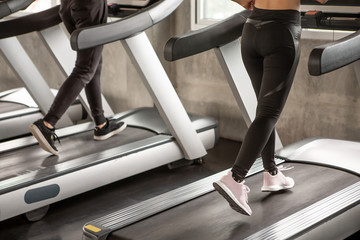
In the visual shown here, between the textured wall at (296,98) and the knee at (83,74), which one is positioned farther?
the textured wall at (296,98)

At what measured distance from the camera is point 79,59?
11.2 ft

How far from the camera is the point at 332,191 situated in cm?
277

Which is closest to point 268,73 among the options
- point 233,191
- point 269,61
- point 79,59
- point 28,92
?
point 269,61

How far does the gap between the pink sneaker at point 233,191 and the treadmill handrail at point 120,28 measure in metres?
1.13

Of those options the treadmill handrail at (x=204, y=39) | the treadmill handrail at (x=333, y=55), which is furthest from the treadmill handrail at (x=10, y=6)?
the treadmill handrail at (x=333, y=55)

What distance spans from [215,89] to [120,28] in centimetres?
161

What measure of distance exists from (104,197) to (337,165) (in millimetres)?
1400

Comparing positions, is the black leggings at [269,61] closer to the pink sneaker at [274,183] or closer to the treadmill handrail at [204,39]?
the pink sneaker at [274,183]

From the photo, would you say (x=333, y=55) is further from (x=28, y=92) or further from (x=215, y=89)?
(x=28, y=92)

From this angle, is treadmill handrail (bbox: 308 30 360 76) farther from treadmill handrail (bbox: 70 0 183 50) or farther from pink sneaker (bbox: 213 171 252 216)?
treadmill handrail (bbox: 70 0 183 50)

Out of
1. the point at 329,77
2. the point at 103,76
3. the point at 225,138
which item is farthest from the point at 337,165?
the point at 103,76

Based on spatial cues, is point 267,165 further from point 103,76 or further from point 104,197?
point 103,76

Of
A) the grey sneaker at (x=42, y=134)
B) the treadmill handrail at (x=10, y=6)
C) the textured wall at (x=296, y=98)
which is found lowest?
the textured wall at (x=296, y=98)

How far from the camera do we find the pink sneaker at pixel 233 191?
92.3 inches
